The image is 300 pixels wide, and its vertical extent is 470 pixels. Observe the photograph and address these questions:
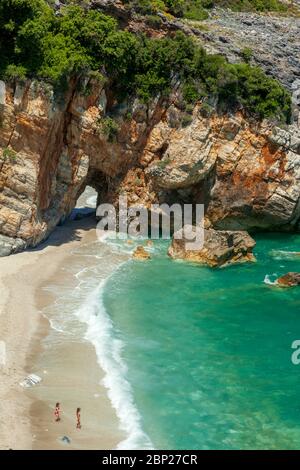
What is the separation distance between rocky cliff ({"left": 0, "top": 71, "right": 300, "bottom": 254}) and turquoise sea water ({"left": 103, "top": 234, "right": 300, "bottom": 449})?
872 centimetres

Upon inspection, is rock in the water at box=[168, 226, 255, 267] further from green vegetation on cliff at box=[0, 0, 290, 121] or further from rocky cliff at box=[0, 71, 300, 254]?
green vegetation on cliff at box=[0, 0, 290, 121]

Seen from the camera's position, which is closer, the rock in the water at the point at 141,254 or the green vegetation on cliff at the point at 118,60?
the green vegetation on cliff at the point at 118,60

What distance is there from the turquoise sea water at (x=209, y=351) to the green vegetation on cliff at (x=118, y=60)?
15401 millimetres

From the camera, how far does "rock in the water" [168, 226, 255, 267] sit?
136 feet

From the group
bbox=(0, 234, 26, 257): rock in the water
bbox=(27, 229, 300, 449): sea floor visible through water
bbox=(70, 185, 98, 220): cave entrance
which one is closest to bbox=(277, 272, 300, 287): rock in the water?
bbox=(27, 229, 300, 449): sea floor visible through water

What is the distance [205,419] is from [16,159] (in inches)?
968

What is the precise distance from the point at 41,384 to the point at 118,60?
96.4 feet

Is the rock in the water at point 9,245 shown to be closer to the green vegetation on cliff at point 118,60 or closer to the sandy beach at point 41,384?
the sandy beach at point 41,384

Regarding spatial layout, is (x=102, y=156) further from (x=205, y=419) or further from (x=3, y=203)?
(x=205, y=419)

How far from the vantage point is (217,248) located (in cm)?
4178

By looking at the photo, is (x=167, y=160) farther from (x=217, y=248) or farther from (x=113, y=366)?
(x=113, y=366)

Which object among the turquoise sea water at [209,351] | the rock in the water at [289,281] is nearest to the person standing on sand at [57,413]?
the turquoise sea water at [209,351]

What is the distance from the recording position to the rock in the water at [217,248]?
41.5 m

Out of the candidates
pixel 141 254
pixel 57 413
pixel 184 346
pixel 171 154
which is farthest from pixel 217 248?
pixel 57 413
